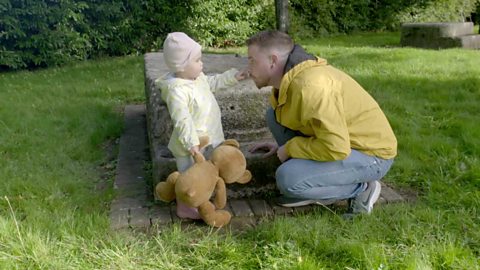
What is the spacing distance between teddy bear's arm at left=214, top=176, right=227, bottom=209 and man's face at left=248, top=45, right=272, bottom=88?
63 cm

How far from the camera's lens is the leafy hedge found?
9289mm

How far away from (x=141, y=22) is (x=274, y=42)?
8.20 meters

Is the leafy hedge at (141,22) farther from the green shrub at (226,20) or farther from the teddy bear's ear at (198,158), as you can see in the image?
the teddy bear's ear at (198,158)

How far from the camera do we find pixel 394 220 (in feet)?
9.81

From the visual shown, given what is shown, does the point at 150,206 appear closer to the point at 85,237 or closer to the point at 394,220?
the point at 85,237

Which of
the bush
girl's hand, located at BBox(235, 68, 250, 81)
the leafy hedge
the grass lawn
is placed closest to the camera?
the grass lawn

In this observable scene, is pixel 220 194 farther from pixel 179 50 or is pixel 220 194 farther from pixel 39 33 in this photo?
pixel 39 33

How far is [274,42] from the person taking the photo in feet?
9.63

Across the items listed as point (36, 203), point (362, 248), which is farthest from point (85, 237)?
point (362, 248)

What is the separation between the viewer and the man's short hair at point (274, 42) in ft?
9.65

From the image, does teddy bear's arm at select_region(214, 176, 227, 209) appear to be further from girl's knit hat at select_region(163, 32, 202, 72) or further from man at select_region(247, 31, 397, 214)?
girl's knit hat at select_region(163, 32, 202, 72)

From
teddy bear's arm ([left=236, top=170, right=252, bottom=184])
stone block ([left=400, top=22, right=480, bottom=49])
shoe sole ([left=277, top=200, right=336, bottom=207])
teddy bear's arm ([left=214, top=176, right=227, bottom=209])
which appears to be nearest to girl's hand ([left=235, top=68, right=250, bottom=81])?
teddy bear's arm ([left=236, top=170, right=252, bottom=184])

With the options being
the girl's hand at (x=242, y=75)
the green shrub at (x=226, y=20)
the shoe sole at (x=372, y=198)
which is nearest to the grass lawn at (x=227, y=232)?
the shoe sole at (x=372, y=198)

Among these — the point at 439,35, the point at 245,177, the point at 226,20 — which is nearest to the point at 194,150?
the point at 245,177
